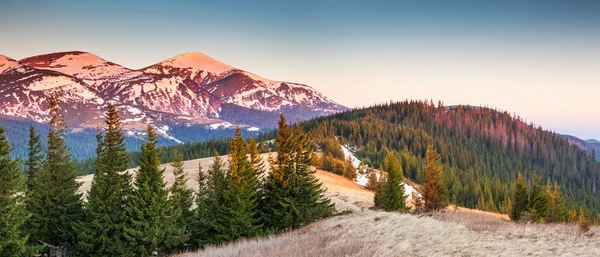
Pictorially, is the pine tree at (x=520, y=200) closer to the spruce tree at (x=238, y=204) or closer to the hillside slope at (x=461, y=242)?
the spruce tree at (x=238, y=204)

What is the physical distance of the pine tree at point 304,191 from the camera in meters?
38.2

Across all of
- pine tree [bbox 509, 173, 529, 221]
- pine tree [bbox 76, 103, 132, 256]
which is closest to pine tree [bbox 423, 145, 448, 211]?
pine tree [bbox 509, 173, 529, 221]

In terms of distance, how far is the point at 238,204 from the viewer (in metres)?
36.1

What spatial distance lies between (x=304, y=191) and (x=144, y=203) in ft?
52.9

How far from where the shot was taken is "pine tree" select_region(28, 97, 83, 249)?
33625mm

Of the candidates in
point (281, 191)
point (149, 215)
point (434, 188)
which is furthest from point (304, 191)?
point (434, 188)

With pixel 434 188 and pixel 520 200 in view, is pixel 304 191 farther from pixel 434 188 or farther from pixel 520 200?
pixel 520 200

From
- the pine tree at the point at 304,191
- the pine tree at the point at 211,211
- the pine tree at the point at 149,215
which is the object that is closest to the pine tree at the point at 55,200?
the pine tree at the point at 149,215

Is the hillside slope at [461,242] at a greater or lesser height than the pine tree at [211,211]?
greater

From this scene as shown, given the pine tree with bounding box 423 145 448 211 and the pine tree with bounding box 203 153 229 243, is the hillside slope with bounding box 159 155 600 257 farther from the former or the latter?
the pine tree with bounding box 423 145 448 211

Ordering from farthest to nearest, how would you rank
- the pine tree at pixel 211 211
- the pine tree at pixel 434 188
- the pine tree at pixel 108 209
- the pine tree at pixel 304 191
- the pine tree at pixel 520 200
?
the pine tree at pixel 434 188 < the pine tree at pixel 520 200 < the pine tree at pixel 304 191 < the pine tree at pixel 211 211 < the pine tree at pixel 108 209

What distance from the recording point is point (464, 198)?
108 metres

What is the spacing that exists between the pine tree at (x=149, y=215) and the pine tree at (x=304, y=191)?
12.3 m

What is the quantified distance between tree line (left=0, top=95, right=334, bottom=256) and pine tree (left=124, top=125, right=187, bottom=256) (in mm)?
85
